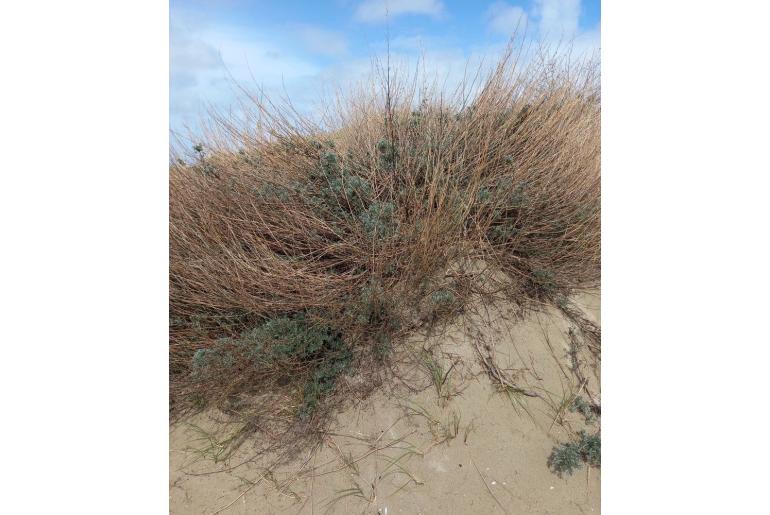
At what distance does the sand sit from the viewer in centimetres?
174

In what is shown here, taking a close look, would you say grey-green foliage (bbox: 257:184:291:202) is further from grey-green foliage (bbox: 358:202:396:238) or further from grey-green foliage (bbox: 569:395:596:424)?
grey-green foliage (bbox: 569:395:596:424)

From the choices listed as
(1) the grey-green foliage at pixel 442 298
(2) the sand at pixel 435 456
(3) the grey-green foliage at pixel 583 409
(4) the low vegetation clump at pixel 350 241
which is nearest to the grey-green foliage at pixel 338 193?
(4) the low vegetation clump at pixel 350 241

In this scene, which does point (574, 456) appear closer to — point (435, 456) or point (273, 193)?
point (435, 456)

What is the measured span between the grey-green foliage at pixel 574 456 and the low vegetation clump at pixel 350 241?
2.51 ft

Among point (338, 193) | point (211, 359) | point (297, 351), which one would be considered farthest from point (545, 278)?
point (211, 359)

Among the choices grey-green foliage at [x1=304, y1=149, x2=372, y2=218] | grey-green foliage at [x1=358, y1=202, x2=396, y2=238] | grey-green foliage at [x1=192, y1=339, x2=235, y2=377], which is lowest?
grey-green foliage at [x1=192, y1=339, x2=235, y2=377]

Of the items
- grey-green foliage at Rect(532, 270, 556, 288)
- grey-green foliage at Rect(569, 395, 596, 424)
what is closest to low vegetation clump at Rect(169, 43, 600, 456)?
grey-green foliage at Rect(532, 270, 556, 288)

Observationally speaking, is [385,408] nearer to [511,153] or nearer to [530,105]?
[511,153]

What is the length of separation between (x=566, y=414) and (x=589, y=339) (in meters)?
0.47

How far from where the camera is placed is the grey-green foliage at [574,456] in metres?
1.79

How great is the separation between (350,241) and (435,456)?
3.64 ft

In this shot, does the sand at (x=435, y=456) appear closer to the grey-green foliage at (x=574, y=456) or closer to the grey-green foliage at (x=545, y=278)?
the grey-green foliage at (x=574, y=456)

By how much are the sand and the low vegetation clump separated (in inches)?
6.5

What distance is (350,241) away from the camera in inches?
91.7
